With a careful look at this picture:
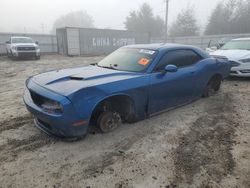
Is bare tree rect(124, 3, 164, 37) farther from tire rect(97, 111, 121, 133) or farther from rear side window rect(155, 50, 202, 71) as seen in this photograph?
tire rect(97, 111, 121, 133)

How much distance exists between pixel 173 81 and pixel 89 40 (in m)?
19.1

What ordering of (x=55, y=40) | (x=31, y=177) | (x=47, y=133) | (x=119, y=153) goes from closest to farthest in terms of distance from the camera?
(x=31, y=177), (x=119, y=153), (x=47, y=133), (x=55, y=40)

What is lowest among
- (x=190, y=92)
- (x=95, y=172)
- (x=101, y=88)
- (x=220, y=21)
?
(x=95, y=172)

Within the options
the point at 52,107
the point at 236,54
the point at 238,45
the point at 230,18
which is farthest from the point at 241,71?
the point at 230,18

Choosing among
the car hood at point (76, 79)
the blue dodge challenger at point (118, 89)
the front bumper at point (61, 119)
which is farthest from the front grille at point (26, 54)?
the front bumper at point (61, 119)

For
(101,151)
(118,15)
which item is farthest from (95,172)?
(118,15)

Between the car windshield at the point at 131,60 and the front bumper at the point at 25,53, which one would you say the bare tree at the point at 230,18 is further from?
the car windshield at the point at 131,60

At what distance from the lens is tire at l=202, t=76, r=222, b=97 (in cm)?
563

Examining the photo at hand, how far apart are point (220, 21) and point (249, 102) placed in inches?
1287

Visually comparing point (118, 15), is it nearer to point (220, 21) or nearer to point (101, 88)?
point (220, 21)

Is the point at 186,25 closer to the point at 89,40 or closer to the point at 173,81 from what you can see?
the point at 89,40

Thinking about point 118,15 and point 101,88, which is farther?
point 118,15

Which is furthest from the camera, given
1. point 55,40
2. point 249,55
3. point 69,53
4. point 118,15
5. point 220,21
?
point 118,15

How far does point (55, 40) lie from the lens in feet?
75.0
